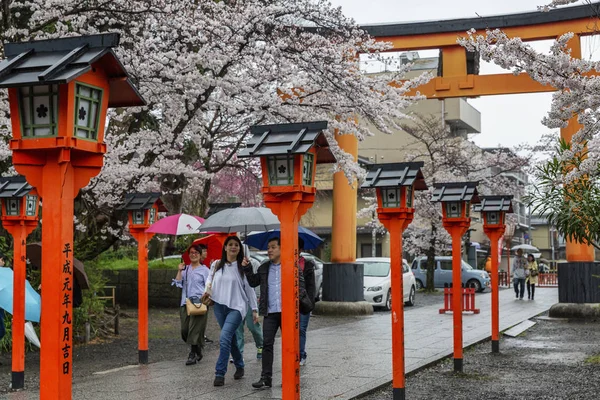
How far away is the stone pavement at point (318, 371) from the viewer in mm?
8750

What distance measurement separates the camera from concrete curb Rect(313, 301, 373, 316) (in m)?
19.6

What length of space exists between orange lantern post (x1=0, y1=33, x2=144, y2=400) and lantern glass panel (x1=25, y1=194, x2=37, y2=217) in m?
4.76

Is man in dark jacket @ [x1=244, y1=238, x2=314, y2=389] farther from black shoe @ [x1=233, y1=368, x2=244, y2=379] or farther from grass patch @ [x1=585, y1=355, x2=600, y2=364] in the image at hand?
grass patch @ [x1=585, y1=355, x2=600, y2=364]

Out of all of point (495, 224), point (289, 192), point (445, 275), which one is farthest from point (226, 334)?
point (445, 275)

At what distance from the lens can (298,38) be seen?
14.2m

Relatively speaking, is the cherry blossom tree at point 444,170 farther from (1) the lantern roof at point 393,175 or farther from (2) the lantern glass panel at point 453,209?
(1) the lantern roof at point 393,175

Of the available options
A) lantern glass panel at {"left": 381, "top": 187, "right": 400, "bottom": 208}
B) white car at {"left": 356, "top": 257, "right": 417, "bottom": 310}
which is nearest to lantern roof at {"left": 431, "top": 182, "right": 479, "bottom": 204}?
lantern glass panel at {"left": 381, "top": 187, "right": 400, "bottom": 208}

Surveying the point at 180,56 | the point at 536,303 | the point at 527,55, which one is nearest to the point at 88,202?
the point at 180,56

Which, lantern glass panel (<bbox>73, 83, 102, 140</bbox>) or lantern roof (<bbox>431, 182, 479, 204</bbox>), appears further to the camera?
lantern roof (<bbox>431, 182, 479, 204</bbox>)

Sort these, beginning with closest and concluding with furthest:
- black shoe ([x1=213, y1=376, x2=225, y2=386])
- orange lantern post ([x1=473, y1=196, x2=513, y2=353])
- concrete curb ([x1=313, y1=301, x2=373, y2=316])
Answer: black shoe ([x1=213, y1=376, x2=225, y2=386]) < orange lantern post ([x1=473, y1=196, x2=513, y2=353]) < concrete curb ([x1=313, y1=301, x2=373, y2=316])

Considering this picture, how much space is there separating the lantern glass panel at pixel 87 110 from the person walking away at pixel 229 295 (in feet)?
15.3

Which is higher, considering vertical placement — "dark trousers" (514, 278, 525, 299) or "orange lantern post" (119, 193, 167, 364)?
"orange lantern post" (119, 193, 167, 364)

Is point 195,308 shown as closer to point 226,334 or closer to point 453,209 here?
point 226,334

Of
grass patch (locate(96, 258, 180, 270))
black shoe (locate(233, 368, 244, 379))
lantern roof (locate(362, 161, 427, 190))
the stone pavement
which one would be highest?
lantern roof (locate(362, 161, 427, 190))
